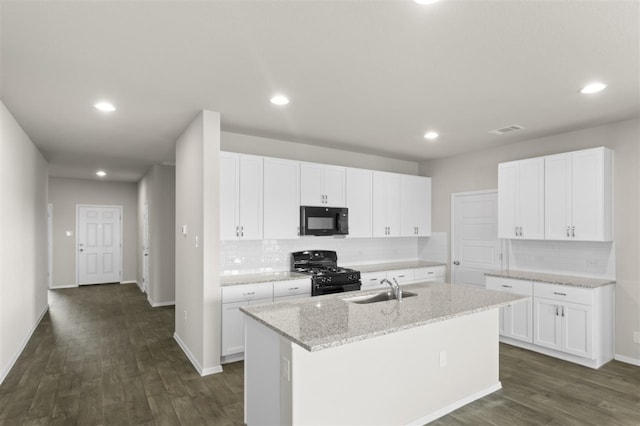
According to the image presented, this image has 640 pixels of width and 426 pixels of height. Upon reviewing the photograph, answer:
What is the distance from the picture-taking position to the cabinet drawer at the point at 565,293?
12.9 feet

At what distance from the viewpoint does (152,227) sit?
23.5ft

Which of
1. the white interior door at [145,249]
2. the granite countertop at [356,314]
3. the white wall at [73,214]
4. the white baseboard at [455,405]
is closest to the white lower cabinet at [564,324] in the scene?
the white baseboard at [455,405]

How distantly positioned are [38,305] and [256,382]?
200 inches

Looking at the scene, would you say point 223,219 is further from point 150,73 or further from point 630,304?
point 630,304

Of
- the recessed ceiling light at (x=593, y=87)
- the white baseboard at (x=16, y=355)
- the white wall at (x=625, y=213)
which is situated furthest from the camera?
the white wall at (x=625, y=213)

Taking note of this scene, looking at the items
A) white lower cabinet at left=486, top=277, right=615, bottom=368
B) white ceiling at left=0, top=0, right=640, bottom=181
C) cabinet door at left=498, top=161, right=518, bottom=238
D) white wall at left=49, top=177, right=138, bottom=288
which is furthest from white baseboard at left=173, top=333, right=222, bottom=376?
white wall at left=49, top=177, right=138, bottom=288

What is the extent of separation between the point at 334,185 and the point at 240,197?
140cm

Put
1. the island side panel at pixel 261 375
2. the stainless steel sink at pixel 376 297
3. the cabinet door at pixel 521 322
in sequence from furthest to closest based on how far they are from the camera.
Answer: the cabinet door at pixel 521 322, the stainless steel sink at pixel 376 297, the island side panel at pixel 261 375

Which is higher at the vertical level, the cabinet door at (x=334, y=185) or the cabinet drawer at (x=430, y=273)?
the cabinet door at (x=334, y=185)

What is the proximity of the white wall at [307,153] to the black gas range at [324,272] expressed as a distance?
4.38 feet

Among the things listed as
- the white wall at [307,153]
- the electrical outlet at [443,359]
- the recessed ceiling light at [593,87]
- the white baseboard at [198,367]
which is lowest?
the white baseboard at [198,367]

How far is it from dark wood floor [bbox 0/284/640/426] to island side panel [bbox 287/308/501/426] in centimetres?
13

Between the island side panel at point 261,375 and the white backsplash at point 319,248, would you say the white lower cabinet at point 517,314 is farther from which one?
the island side panel at point 261,375

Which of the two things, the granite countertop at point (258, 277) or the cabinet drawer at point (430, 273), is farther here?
the cabinet drawer at point (430, 273)
